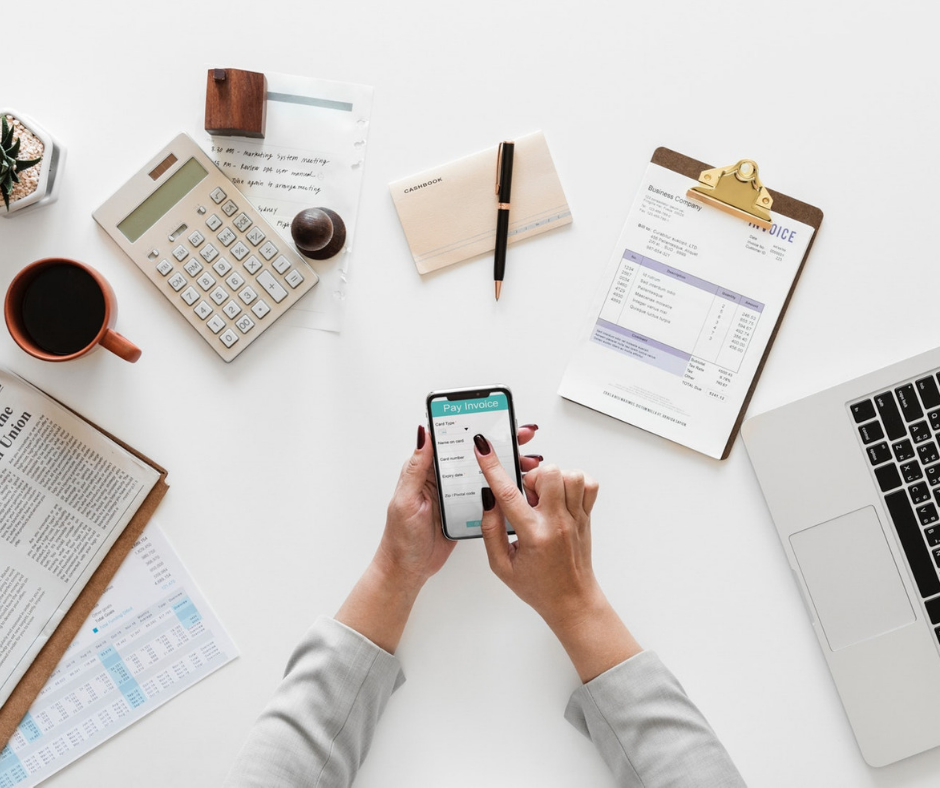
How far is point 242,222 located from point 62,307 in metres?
0.22

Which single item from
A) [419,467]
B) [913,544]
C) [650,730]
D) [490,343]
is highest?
[490,343]

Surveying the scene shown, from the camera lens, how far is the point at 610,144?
0.83 metres

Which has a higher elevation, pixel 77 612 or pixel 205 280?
pixel 205 280

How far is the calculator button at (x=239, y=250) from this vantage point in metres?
0.82

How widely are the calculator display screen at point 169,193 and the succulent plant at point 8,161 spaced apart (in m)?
0.12

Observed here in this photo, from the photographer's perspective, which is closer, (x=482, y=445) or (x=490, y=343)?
(x=482, y=445)

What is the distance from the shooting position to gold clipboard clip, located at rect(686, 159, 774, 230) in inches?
32.3

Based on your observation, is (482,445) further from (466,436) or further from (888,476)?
(888,476)

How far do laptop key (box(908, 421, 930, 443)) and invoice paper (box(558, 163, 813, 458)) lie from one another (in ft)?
0.61

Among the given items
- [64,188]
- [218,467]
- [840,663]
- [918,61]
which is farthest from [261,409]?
[918,61]

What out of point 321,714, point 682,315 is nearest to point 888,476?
point 682,315

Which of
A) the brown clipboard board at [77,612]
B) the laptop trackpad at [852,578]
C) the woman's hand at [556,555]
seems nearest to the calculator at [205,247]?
the brown clipboard board at [77,612]

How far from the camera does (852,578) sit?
2.67 ft

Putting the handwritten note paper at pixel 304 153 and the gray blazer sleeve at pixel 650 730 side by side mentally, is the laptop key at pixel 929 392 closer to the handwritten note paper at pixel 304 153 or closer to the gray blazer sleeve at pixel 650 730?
the gray blazer sleeve at pixel 650 730
